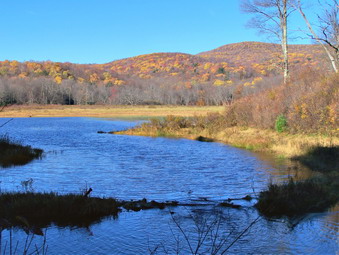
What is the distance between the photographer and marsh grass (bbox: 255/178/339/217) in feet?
29.0

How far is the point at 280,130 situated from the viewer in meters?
22.6

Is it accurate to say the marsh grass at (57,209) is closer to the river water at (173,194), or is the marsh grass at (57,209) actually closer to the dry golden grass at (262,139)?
the river water at (173,194)

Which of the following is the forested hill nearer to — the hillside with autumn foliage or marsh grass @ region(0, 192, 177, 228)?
the hillside with autumn foliage

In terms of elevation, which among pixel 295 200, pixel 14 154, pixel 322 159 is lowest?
pixel 295 200

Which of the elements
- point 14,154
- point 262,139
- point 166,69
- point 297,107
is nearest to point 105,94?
point 166,69

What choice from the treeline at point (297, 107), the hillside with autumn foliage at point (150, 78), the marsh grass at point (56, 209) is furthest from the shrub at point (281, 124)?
the hillside with autumn foliage at point (150, 78)

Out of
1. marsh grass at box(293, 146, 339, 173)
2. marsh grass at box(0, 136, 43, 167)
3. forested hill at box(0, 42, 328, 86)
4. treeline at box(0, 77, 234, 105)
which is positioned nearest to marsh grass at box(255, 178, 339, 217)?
marsh grass at box(293, 146, 339, 173)

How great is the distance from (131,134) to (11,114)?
40099 millimetres

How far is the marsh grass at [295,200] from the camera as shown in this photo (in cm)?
884

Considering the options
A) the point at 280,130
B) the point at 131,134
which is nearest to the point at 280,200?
the point at 280,130

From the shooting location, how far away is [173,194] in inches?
441

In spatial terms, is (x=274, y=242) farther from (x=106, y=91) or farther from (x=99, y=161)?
(x=106, y=91)

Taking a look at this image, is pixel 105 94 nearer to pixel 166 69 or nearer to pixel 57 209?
pixel 166 69

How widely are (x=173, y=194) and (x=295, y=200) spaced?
3.53 meters
